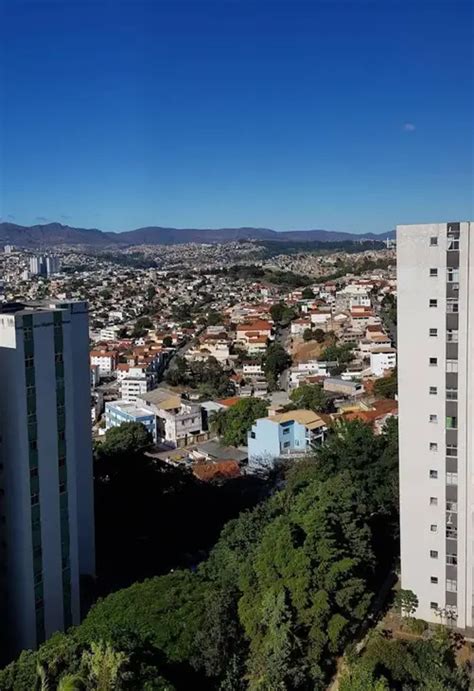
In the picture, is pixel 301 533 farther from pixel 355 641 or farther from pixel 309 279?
pixel 309 279

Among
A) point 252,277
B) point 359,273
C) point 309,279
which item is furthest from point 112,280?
point 359,273

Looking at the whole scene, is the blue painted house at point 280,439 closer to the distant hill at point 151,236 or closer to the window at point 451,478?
the window at point 451,478

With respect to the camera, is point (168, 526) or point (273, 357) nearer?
point (168, 526)

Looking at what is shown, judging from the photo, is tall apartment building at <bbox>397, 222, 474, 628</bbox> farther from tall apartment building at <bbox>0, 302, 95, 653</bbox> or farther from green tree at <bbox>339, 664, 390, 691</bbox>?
tall apartment building at <bbox>0, 302, 95, 653</bbox>

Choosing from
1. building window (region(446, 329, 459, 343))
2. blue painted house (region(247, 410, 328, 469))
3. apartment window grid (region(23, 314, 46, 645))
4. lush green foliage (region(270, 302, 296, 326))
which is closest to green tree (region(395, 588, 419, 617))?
building window (region(446, 329, 459, 343))

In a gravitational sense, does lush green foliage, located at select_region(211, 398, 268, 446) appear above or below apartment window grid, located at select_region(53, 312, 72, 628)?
below

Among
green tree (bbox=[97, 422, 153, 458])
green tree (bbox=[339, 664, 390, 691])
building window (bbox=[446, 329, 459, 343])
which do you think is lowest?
green tree (bbox=[339, 664, 390, 691])

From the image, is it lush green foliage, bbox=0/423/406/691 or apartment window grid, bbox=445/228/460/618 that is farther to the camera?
apartment window grid, bbox=445/228/460/618
